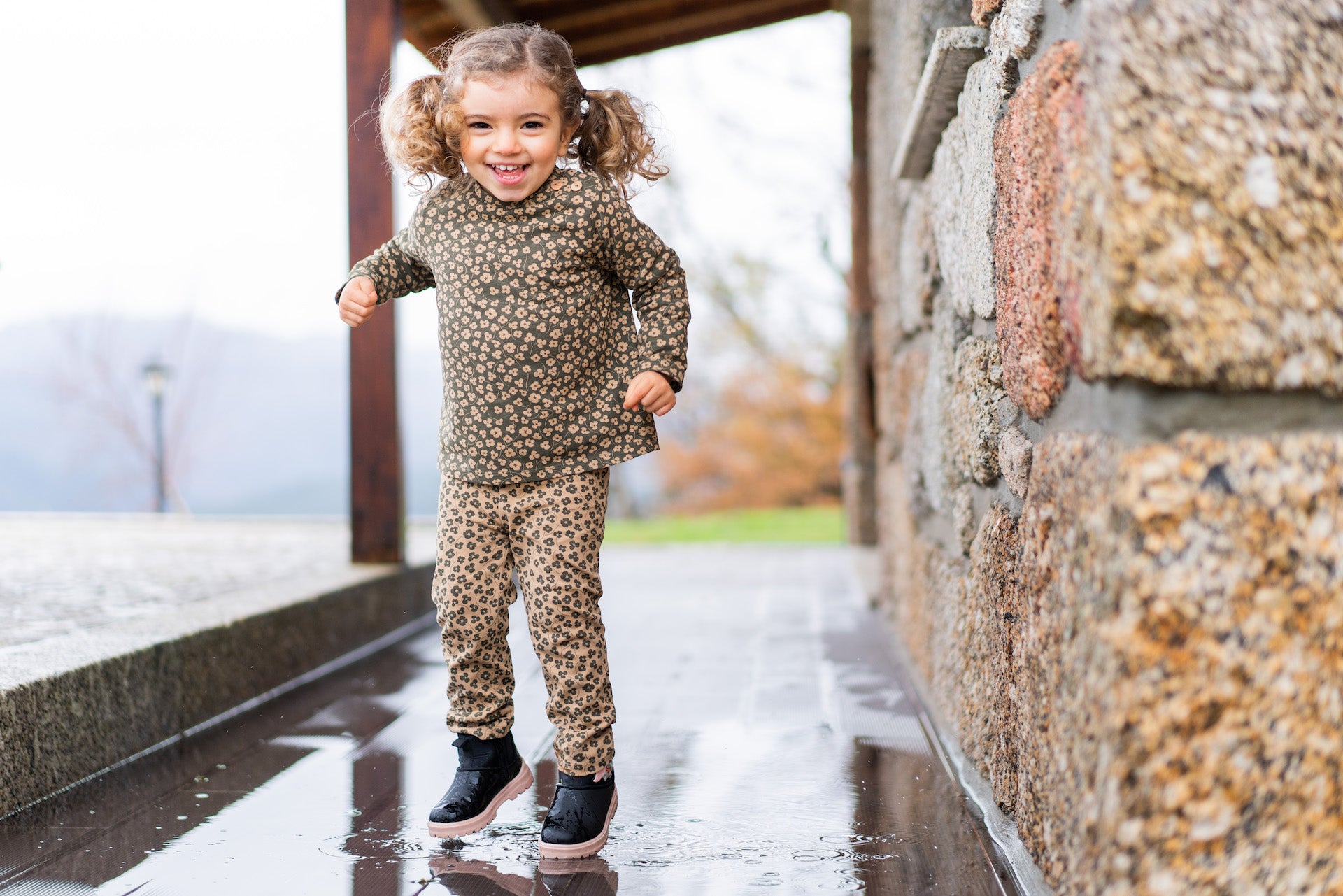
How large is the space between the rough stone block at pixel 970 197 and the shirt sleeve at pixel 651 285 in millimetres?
443

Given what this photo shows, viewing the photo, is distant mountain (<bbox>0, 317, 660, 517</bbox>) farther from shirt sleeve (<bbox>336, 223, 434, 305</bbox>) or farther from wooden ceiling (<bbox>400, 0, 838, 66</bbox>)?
shirt sleeve (<bbox>336, 223, 434, 305</bbox>)

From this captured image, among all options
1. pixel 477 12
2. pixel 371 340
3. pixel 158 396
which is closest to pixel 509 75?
pixel 371 340

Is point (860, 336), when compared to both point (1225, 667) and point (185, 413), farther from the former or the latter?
point (185, 413)

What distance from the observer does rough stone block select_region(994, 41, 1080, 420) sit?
3.84ft

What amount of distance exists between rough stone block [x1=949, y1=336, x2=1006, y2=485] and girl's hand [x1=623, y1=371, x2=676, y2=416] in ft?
1.58

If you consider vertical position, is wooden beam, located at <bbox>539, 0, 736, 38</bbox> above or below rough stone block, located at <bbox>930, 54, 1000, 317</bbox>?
above

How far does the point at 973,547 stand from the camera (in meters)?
1.86

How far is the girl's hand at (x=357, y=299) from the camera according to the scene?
168 cm

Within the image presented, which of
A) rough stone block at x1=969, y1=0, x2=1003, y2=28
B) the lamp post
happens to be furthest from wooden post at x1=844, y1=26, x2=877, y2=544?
the lamp post

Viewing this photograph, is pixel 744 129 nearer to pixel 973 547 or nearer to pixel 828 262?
pixel 828 262

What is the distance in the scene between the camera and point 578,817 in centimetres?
157

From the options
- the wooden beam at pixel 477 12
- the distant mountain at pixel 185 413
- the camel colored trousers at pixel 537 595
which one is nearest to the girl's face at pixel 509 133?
the camel colored trousers at pixel 537 595

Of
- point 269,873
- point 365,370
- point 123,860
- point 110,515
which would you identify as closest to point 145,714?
point 123,860

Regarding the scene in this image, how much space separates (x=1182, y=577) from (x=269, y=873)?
119 cm
